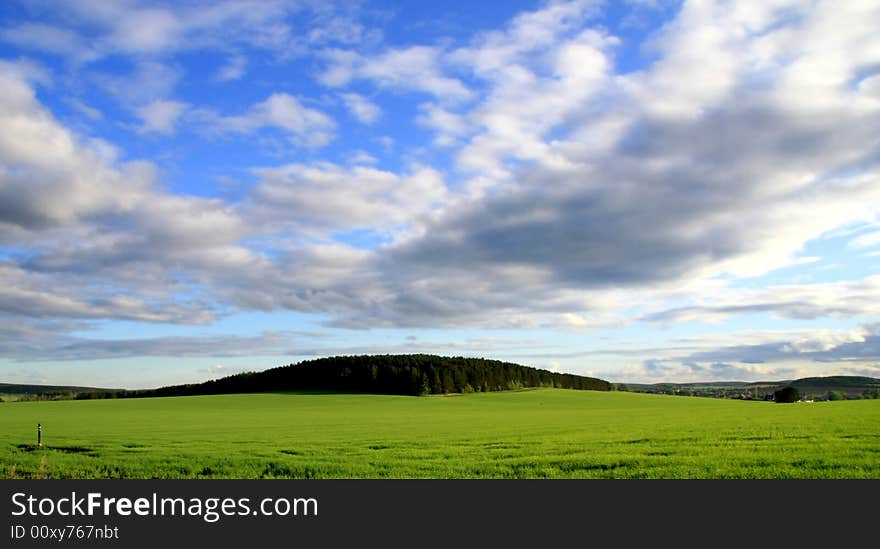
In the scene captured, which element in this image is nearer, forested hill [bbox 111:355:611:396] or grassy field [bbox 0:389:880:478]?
grassy field [bbox 0:389:880:478]

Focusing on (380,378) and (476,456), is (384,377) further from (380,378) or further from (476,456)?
(476,456)

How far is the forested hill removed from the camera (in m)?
129

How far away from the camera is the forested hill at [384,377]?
12888cm

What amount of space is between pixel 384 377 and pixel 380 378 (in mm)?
939

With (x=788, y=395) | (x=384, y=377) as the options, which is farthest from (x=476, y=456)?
(x=788, y=395)

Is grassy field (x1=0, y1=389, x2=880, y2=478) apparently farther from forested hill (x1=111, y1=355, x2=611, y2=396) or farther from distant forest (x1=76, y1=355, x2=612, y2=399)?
forested hill (x1=111, y1=355, x2=611, y2=396)

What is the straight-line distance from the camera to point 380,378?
132m

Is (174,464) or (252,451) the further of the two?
(252,451)

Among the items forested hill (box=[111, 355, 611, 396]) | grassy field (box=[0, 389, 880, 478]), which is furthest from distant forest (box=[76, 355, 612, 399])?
grassy field (box=[0, 389, 880, 478])

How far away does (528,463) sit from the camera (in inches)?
800

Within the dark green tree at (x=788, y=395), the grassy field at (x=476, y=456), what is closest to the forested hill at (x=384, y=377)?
the dark green tree at (x=788, y=395)
